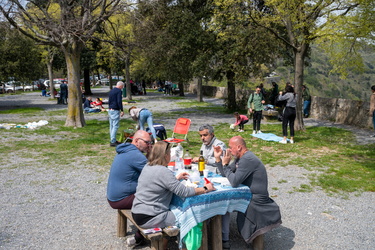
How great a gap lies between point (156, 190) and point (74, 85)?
11317 millimetres

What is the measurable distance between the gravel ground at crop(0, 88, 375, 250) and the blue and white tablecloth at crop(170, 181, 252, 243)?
0.70 m

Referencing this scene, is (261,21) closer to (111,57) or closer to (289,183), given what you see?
(289,183)

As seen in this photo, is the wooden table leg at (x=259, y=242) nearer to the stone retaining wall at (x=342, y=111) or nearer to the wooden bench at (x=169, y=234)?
the wooden bench at (x=169, y=234)

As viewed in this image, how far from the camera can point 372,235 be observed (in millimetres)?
4965

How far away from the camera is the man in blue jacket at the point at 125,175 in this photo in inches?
179

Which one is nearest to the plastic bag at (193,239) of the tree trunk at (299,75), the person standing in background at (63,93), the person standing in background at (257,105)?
the person standing in background at (257,105)

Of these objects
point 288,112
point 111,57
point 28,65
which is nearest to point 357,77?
point 111,57

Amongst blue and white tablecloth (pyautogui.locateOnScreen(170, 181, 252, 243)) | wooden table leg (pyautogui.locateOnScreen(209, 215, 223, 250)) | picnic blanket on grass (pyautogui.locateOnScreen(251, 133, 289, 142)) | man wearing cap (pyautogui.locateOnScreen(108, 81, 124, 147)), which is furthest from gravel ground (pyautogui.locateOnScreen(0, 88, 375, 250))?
picnic blanket on grass (pyautogui.locateOnScreen(251, 133, 289, 142))

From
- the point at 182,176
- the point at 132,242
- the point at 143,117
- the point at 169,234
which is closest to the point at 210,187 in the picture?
the point at 182,176

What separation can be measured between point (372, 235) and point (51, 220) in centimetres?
463

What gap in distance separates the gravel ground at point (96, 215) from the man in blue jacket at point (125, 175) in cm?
61

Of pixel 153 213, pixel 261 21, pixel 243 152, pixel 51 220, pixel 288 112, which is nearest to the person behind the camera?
pixel 153 213

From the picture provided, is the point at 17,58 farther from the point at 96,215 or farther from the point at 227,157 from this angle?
the point at 227,157

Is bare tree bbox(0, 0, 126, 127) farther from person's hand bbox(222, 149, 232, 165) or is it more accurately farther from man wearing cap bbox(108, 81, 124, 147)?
person's hand bbox(222, 149, 232, 165)
